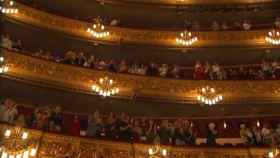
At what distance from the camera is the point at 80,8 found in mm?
19953

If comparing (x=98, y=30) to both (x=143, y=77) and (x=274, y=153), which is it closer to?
(x=143, y=77)

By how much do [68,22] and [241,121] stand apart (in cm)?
817

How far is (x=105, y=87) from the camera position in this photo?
15.6 m

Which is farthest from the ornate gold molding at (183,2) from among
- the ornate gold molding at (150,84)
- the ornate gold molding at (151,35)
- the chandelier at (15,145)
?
the chandelier at (15,145)

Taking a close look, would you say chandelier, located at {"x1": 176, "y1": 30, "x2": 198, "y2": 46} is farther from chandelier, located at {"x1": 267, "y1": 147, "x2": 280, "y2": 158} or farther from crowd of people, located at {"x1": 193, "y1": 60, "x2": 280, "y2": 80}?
chandelier, located at {"x1": 267, "y1": 147, "x2": 280, "y2": 158}

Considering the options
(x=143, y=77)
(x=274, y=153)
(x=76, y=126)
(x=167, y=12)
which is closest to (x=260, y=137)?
(x=274, y=153)

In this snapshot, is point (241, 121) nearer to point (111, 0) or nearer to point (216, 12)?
point (216, 12)

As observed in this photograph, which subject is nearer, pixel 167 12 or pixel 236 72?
pixel 236 72

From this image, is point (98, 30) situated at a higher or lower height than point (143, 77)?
higher

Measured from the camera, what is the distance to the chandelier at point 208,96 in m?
16.1

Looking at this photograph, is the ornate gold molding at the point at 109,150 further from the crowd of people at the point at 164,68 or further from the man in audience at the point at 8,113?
the crowd of people at the point at 164,68

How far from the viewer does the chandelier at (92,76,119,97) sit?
51.2 feet

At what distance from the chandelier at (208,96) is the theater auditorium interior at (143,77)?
0.04 meters

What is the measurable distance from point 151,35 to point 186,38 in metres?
1.58
